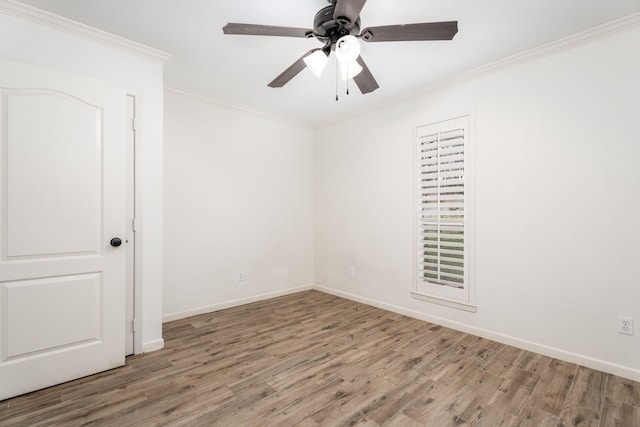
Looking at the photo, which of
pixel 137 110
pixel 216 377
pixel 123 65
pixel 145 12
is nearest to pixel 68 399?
pixel 216 377

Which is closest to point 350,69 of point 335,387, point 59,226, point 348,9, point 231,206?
point 348,9

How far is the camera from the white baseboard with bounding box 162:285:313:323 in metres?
3.46

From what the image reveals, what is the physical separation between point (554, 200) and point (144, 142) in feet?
11.8

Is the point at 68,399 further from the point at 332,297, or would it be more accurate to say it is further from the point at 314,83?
the point at 314,83

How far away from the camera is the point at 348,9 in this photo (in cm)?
168

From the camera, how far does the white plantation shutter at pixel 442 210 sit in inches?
124

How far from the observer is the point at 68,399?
1.99 m

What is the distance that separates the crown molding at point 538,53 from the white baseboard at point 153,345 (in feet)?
11.9

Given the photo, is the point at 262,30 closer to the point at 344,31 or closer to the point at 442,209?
the point at 344,31

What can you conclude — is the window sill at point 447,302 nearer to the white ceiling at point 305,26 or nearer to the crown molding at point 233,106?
the white ceiling at point 305,26

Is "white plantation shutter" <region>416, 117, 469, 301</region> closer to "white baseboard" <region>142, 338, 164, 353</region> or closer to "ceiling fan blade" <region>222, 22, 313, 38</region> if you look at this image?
"ceiling fan blade" <region>222, 22, 313, 38</region>

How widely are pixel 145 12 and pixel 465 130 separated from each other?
2.99m

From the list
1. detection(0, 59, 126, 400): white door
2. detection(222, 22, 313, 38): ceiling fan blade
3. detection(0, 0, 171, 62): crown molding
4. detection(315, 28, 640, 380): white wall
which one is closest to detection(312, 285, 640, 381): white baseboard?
detection(315, 28, 640, 380): white wall

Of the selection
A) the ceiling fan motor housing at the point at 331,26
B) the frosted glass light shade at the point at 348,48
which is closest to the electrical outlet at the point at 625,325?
the frosted glass light shade at the point at 348,48
